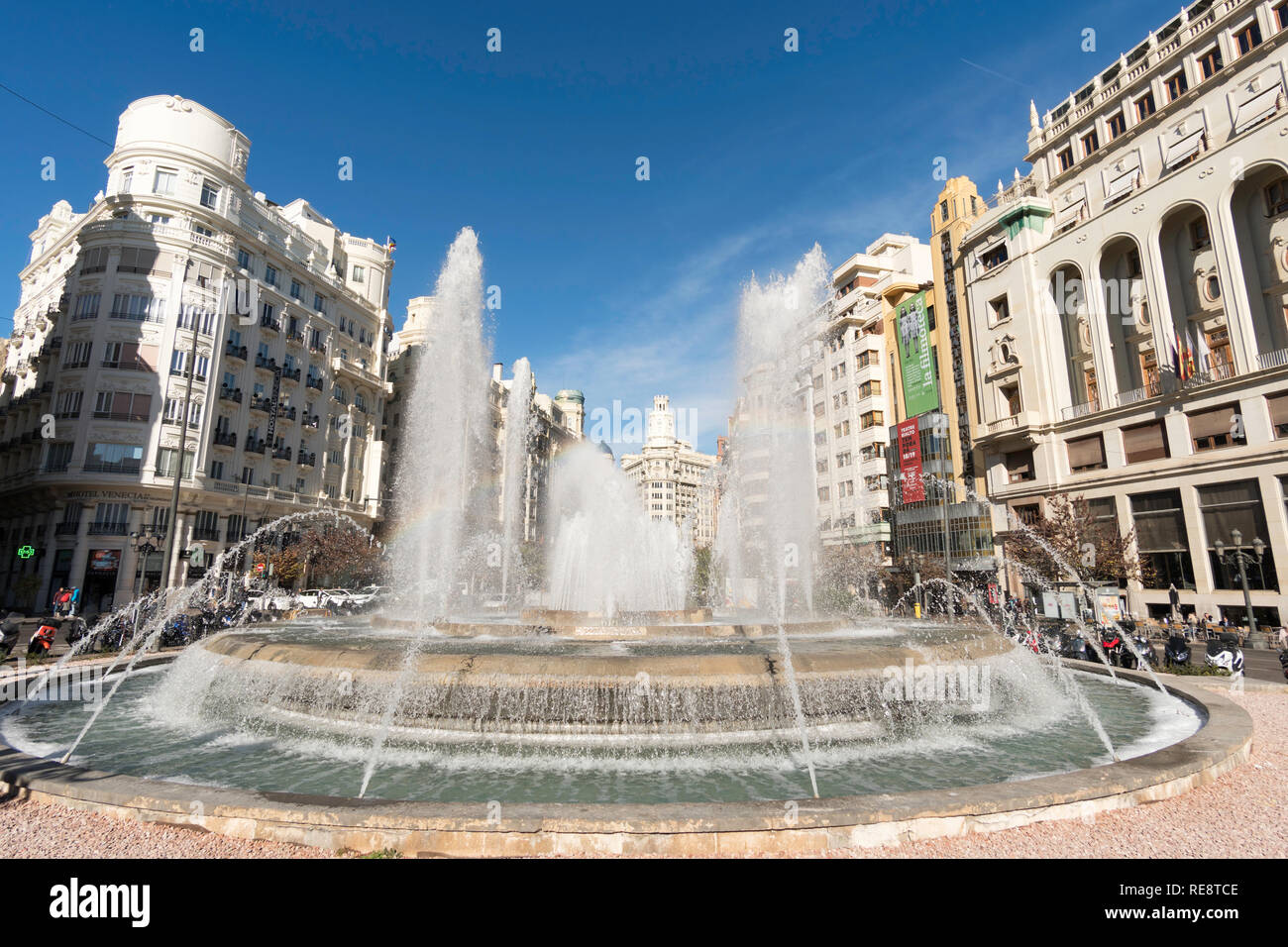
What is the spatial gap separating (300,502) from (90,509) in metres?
11.9

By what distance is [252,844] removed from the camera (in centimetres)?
473

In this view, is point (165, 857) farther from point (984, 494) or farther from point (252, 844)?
point (984, 494)

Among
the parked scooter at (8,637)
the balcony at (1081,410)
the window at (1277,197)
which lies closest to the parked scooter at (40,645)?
the parked scooter at (8,637)

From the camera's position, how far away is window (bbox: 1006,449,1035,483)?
40.3 metres

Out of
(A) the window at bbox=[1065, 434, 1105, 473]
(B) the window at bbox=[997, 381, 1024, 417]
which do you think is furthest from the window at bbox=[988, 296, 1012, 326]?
(A) the window at bbox=[1065, 434, 1105, 473]

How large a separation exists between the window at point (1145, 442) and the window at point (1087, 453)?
1605 mm

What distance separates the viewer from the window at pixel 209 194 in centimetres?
3884

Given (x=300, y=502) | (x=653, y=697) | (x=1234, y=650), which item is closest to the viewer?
(x=653, y=697)

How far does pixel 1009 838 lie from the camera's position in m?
4.96

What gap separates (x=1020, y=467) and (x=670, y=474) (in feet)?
384

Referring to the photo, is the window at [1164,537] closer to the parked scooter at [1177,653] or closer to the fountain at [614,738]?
the parked scooter at [1177,653]

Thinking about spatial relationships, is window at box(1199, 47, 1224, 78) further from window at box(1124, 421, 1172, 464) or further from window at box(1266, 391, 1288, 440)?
window at box(1124, 421, 1172, 464)
